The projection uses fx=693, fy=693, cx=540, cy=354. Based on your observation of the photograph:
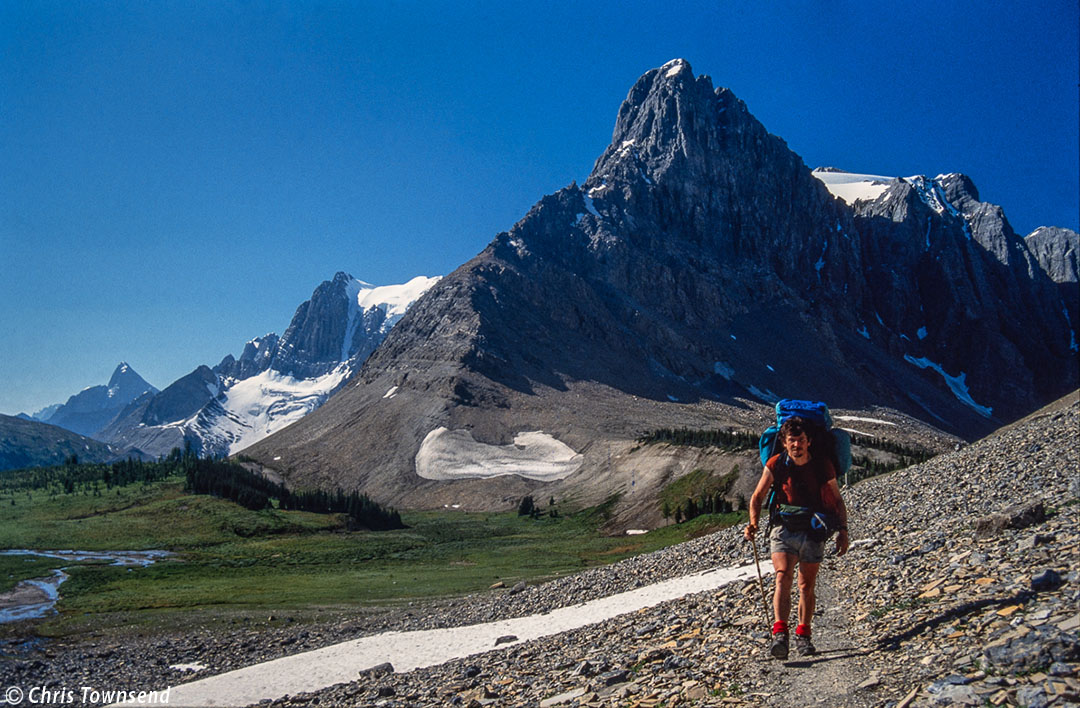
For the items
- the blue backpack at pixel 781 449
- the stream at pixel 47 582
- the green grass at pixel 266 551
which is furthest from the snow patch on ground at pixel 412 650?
the stream at pixel 47 582

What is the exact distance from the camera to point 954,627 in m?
9.94

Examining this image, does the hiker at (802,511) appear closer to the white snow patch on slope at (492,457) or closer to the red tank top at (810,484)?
the red tank top at (810,484)

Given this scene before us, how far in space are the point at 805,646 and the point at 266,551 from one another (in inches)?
2944

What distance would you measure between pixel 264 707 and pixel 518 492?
103m

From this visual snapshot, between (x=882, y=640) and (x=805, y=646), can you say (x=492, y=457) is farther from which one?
(x=882, y=640)

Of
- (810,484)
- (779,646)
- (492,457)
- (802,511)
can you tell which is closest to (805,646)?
(779,646)

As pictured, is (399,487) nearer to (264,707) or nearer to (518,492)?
(518,492)

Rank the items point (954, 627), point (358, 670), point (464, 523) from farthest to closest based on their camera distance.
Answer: point (464, 523) < point (358, 670) < point (954, 627)

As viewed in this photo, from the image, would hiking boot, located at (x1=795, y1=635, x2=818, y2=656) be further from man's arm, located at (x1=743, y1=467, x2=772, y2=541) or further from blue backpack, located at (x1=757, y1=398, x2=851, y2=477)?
blue backpack, located at (x1=757, y1=398, x2=851, y2=477)

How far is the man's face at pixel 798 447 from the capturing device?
1091cm

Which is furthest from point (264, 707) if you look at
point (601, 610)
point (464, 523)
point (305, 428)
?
point (305, 428)

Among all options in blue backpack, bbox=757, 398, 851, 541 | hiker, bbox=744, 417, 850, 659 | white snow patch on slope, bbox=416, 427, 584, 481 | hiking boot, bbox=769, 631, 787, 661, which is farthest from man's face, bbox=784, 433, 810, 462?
Result: white snow patch on slope, bbox=416, 427, 584, 481

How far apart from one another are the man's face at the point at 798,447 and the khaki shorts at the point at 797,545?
120cm

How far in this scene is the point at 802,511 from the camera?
10898 mm
